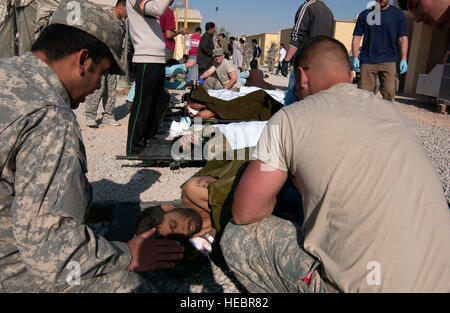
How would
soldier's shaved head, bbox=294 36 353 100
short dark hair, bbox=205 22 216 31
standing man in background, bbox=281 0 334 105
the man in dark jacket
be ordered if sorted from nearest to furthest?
soldier's shaved head, bbox=294 36 353 100 → standing man in background, bbox=281 0 334 105 → the man in dark jacket → short dark hair, bbox=205 22 216 31

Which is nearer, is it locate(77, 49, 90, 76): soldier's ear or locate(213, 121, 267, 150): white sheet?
locate(77, 49, 90, 76): soldier's ear

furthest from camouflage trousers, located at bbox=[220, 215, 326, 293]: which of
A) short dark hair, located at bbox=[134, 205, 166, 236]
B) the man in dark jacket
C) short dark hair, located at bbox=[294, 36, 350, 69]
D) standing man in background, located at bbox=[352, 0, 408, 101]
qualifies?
the man in dark jacket

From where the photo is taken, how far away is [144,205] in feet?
9.07

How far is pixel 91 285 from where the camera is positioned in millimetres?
1268

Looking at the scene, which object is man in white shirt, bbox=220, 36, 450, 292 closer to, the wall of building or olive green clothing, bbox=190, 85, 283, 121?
olive green clothing, bbox=190, 85, 283, 121

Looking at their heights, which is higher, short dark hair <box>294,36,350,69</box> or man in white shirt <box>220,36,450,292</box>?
short dark hair <box>294,36,350,69</box>

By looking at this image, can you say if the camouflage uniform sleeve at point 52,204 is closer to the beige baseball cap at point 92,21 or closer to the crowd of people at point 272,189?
the crowd of people at point 272,189

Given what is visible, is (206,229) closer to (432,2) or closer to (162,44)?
(432,2)

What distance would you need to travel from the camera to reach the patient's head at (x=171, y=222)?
2.18 metres

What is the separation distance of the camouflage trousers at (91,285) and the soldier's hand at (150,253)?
74mm

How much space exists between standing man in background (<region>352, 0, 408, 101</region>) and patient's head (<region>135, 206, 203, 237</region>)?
12.0 feet

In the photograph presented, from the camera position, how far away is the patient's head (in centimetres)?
218

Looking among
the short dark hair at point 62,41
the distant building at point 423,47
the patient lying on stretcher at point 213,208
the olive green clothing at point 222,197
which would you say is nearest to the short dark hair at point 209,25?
the patient lying on stretcher at point 213,208

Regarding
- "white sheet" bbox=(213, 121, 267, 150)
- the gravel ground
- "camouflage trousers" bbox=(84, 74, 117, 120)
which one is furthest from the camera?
"camouflage trousers" bbox=(84, 74, 117, 120)
